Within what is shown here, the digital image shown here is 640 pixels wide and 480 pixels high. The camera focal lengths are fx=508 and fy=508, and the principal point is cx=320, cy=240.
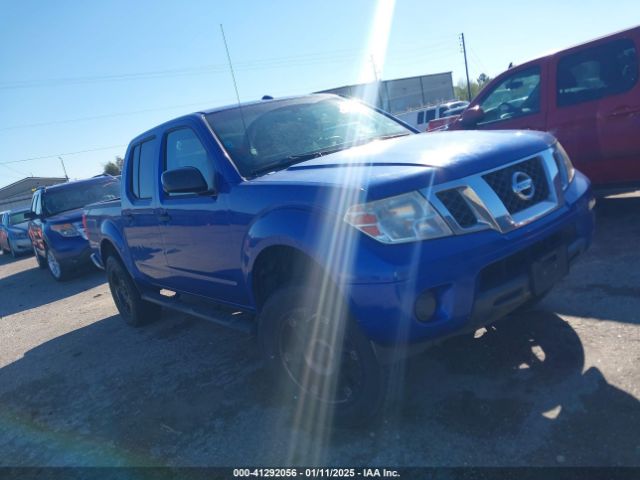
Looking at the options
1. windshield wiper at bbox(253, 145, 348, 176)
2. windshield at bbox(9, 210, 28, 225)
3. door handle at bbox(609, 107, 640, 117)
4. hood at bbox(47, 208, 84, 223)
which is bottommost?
windshield at bbox(9, 210, 28, 225)

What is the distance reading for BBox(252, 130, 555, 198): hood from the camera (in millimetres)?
2422

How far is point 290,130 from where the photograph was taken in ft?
11.9

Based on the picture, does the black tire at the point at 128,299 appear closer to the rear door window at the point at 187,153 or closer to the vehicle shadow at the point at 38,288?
the rear door window at the point at 187,153

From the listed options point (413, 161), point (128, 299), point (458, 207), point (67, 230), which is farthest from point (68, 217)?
point (458, 207)

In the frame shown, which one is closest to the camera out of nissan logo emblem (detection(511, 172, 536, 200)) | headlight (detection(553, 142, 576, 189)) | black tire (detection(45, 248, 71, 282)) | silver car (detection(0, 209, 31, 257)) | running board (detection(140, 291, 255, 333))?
nissan logo emblem (detection(511, 172, 536, 200))

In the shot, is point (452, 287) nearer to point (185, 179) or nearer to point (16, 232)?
point (185, 179)

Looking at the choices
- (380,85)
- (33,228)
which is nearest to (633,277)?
(33,228)

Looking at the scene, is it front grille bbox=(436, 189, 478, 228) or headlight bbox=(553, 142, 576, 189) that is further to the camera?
headlight bbox=(553, 142, 576, 189)

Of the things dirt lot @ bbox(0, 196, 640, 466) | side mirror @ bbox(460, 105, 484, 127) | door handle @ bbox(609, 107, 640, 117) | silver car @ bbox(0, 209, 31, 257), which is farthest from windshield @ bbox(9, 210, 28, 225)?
door handle @ bbox(609, 107, 640, 117)

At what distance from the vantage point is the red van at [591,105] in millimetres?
4770

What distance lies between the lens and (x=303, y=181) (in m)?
2.72

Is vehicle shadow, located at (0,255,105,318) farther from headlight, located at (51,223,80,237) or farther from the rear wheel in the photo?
headlight, located at (51,223,80,237)

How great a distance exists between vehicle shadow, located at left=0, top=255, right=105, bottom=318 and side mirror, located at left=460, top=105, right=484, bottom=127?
6.71 m

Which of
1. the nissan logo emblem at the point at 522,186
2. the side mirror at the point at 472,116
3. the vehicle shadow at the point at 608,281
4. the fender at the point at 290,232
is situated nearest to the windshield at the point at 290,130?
the fender at the point at 290,232
